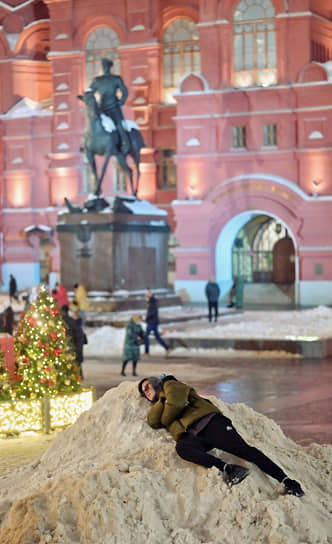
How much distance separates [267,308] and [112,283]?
9.76m

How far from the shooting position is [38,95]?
49562 mm

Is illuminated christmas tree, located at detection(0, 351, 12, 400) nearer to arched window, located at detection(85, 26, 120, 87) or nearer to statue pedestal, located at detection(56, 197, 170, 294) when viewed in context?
statue pedestal, located at detection(56, 197, 170, 294)

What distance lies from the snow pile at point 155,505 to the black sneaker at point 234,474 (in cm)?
5

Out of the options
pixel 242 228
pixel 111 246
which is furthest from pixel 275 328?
pixel 242 228

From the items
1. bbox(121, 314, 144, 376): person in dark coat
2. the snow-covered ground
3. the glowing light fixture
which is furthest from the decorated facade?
the glowing light fixture

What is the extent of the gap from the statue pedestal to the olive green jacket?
63.4ft

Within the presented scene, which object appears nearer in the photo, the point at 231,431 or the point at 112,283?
the point at 231,431

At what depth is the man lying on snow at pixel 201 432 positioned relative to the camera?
660cm

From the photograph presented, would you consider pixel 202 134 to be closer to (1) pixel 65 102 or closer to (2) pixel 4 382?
(1) pixel 65 102

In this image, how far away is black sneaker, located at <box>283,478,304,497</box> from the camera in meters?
6.54

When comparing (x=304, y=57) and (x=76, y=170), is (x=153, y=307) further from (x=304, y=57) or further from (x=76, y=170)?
(x=76, y=170)

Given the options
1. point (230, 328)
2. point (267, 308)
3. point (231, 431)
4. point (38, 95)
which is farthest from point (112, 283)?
point (38, 95)

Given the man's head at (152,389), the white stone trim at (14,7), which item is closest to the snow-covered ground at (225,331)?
the man's head at (152,389)

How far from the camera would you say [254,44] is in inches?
1597
